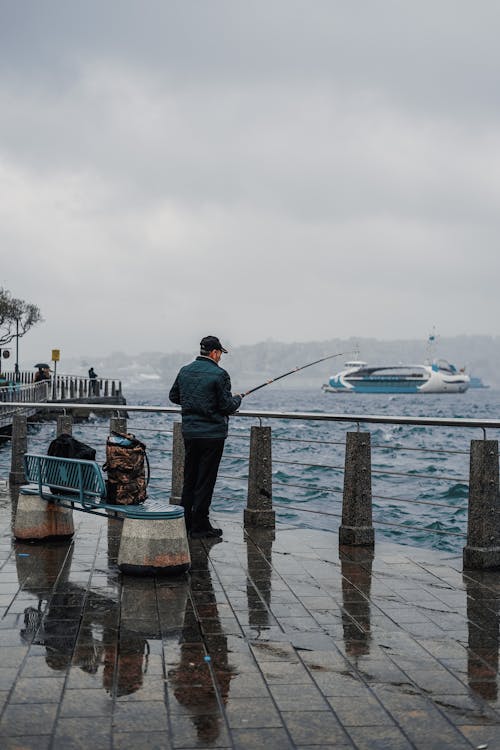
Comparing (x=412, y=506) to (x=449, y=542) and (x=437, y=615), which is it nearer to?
(x=449, y=542)

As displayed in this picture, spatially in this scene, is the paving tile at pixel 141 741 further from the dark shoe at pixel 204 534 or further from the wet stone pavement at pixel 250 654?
the dark shoe at pixel 204 534

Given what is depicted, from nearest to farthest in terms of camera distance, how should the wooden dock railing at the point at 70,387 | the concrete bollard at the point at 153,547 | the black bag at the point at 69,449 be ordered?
1. the concrete bollard at the point at 153,547
2. the black bag at the point at 69,449
3. the wooden dock railing at the point at 70,387

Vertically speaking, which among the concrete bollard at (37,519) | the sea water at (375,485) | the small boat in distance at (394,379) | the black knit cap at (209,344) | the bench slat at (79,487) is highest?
Result: the small boat in distance at (394,379)

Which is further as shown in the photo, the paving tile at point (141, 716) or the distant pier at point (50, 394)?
the distant pier at point (50, 394)

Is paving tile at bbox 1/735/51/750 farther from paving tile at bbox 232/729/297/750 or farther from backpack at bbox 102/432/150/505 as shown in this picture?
backpack at bbox 102/432/150/505

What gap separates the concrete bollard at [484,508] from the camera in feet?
24.6

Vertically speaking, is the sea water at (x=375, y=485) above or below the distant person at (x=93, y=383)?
below

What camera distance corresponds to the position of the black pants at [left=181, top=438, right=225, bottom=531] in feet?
27.9

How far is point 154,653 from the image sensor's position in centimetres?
489

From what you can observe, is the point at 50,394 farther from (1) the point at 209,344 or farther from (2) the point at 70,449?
(1) the point at 209,344

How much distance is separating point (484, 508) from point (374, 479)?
21.8 metres

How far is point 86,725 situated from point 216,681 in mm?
778

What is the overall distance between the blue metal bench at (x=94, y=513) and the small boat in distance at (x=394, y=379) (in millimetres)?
173654

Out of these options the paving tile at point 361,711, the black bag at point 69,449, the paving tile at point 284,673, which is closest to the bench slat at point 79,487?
the black bag at point 69,449
